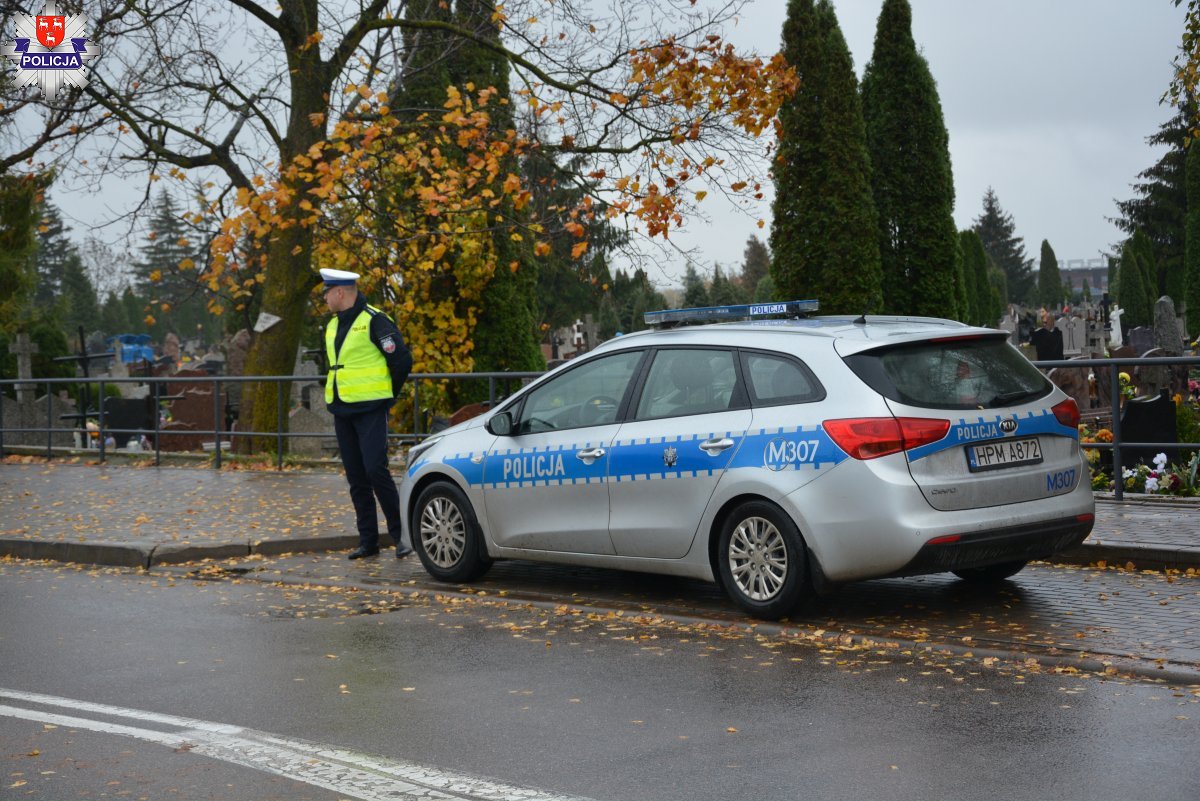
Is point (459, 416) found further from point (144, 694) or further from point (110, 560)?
point (144, 694)

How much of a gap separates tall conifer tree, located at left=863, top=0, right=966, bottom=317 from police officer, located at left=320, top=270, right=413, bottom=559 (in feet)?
66.8

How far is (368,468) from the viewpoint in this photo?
1067 centimetres

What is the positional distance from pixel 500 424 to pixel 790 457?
2357 millimetres

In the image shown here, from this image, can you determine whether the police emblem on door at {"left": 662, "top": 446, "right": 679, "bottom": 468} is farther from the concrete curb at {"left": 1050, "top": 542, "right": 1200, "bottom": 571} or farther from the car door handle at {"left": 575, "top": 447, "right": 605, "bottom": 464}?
Result: the concrete curb at {"left": 1050, "top": 542, "right": 1200, "bottom": 571}

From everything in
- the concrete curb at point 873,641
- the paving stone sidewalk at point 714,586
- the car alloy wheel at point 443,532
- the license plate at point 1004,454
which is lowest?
the concrete curb at point 873,641

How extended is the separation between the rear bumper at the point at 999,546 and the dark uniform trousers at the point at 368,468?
177 inches

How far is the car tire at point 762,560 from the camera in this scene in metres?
7.51

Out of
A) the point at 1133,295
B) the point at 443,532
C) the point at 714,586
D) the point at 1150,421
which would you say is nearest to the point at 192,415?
the point at 443,532

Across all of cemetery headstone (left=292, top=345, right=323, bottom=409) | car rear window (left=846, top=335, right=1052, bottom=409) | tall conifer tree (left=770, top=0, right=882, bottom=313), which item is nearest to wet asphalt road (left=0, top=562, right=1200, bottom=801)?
car rear window (left=846, top=335, right=1052, bottom=409)

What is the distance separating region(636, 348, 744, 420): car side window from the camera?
26.6 feet

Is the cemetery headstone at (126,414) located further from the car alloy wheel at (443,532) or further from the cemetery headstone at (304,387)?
the car alloy wheel at (443,532)

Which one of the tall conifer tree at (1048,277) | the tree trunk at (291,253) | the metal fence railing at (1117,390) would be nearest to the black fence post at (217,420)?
the tree trunk at (291,253)

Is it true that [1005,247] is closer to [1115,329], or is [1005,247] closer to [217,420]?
[1115,329]

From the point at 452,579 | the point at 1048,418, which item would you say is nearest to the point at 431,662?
the point at 452,579
